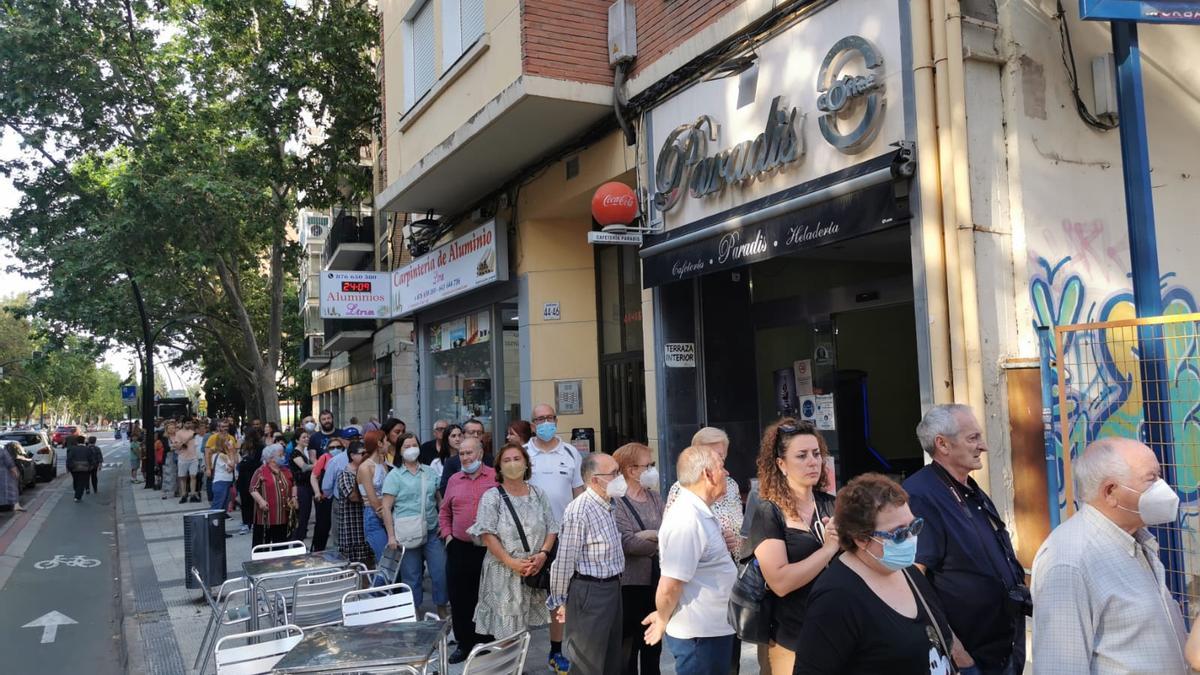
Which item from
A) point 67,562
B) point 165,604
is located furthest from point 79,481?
point 165,604

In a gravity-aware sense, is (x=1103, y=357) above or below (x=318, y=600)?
above

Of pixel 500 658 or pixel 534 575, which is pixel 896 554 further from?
pixel 534 575

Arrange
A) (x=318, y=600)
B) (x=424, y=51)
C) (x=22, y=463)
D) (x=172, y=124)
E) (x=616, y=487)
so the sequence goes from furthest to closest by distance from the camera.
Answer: (x=22, y=463)
(x=172, y=124)
(x=424, y=51)
(x=318, y=600)
(x=616, y=487)

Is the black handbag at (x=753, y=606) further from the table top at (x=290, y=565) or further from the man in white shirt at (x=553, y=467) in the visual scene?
the table top at (x=290, y=565)

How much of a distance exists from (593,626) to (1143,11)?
178 inches

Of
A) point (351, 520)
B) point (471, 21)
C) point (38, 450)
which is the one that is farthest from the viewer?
point (38, 450)

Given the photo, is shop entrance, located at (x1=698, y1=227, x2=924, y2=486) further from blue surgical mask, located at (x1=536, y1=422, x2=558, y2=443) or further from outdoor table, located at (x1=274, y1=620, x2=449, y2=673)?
outdoor table, located at (x1=274, y1=620, x2=449, y2=673)

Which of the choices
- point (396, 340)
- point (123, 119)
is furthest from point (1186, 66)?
point (123, 119)

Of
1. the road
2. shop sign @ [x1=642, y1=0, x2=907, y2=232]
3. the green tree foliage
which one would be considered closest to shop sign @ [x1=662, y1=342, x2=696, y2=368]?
shop sign @ [x1=642, y1=0, x2=907, y2=232]

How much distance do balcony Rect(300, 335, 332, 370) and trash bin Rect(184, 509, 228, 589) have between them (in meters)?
23.9

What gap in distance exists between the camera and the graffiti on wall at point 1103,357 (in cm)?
500

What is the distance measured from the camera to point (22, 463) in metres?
24.0

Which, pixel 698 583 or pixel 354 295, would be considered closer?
pixel 698 583

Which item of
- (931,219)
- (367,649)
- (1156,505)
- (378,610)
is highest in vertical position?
(931,219)
